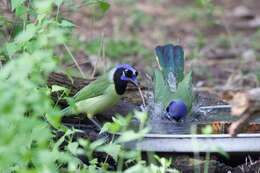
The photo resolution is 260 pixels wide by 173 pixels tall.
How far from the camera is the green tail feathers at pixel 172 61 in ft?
19.4

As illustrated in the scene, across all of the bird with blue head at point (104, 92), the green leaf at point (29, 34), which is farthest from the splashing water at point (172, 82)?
the green leaf at point (29, 34)

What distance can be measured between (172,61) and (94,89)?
32.2 inches

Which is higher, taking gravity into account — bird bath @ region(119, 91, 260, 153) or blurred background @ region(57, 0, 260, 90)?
bird bath @ region(119, 91, 260, 153)

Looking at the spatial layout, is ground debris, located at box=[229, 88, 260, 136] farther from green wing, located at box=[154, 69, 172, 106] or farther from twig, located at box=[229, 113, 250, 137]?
green wing, located at box=[154, 69, 172, 106]

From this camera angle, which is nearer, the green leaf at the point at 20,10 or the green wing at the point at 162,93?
the green leaf at the point at 20,10

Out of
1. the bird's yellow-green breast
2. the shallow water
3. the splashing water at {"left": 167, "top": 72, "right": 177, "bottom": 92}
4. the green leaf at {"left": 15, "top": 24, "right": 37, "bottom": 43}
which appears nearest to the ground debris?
the green leaf at {"left": 15, "top": 24, "right": 37, "bottom": 43}

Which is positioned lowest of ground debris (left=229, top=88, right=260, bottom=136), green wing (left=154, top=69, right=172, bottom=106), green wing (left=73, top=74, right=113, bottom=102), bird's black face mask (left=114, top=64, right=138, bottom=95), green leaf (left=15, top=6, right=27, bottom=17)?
green wing (left=154, top=69, right=172, bottom=106)

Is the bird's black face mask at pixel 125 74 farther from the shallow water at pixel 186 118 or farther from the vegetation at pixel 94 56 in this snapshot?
the vegetation at pixel 94 56

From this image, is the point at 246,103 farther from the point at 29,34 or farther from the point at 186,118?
the point at 186,118

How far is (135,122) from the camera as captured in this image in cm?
514

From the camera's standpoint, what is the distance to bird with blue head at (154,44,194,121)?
5430mm

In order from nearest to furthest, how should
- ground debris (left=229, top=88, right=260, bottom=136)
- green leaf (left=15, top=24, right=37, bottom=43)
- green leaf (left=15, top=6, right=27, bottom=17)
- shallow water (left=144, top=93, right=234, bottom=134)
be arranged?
1. ground debris (left=229, top=88, right=260, bottom=136)
2. green leaf (left=15, top=24, right=37, bottom=43)
3. green leaf (left=15, top=6, right=27, bottom=17)
4. shallow water (left=144, top=93, right=234, bottom=134)

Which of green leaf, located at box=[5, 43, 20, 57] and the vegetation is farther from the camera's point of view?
green leaf, located at box=[5, 43, 20, 57]

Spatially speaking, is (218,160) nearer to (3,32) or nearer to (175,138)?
(175,138)
